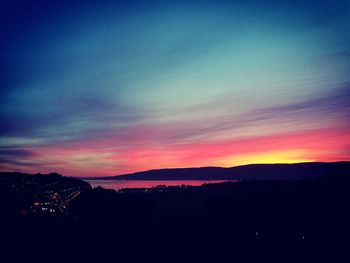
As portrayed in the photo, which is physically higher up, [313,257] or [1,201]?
[1,201]

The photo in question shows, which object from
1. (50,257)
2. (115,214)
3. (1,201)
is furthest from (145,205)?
(50,257)

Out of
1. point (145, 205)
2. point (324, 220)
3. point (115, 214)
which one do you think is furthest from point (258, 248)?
point (145, 205)

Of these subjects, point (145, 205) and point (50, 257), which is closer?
point (50, 257)

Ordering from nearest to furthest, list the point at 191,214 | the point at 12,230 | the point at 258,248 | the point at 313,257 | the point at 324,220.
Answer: the point at 313,257 < the point at 258,248 < the point at 12,230 < the point at 324,220 < the point at 191,214

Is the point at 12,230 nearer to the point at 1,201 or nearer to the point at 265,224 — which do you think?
the point at 1,201

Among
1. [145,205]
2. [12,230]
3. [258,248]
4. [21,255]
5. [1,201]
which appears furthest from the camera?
[145,205]

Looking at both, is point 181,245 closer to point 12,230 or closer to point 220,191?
point 12,230
